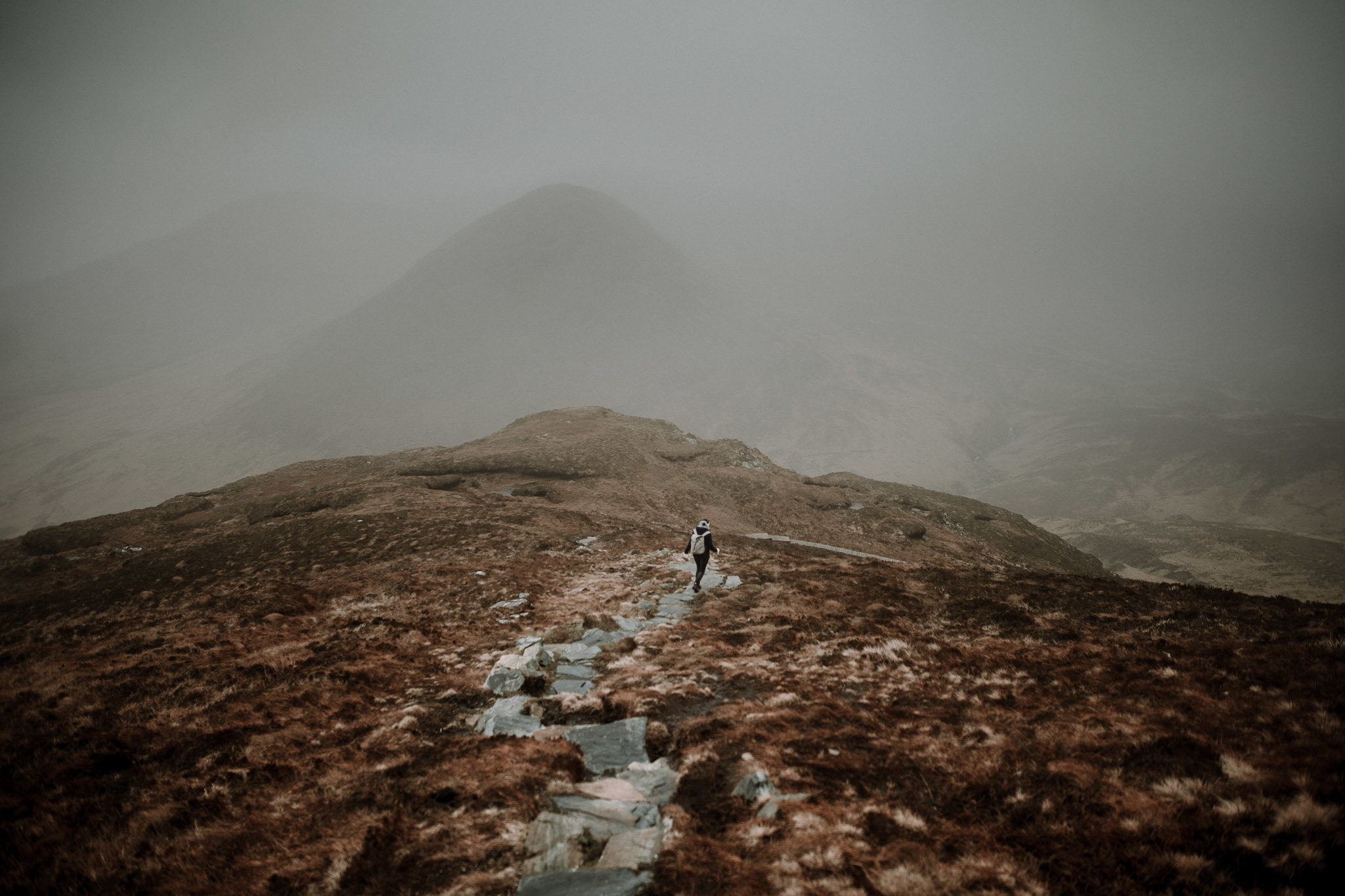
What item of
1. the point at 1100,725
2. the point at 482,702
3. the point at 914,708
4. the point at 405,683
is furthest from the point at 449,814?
the point at 1100,725

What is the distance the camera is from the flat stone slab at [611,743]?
9.29 meters

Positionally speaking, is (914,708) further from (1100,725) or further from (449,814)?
(449,814)

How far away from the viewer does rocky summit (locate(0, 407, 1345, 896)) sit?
20.7 ft

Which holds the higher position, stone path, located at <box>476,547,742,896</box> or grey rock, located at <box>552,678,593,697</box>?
stone path, located at <box>476,547,742,896</box>

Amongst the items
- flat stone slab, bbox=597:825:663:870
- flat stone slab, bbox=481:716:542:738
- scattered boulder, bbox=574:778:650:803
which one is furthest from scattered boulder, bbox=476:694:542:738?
flat stone slab, bbox=597:825:663:870

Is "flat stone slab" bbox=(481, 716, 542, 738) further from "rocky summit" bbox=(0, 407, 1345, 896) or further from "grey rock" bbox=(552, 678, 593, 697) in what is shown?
"grey rock" bbox=(552, 678, 593, 697)

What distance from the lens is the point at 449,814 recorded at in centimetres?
757

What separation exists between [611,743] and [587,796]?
6.33ft

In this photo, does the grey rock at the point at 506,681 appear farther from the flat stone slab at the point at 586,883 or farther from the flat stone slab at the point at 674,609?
the flat stone slab at the point at 674,609

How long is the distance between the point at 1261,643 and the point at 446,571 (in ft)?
91.0

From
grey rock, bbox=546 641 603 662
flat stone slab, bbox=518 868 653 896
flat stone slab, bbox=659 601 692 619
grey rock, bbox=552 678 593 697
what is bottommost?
flat stone slab, bbox=659 601 692 619

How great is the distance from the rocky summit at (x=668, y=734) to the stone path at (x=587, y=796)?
0.06 m

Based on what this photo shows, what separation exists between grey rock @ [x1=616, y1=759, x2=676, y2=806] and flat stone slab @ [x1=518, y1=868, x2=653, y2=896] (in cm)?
166

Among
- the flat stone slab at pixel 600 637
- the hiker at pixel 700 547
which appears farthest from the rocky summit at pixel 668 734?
the hiker at pixel 700 547
